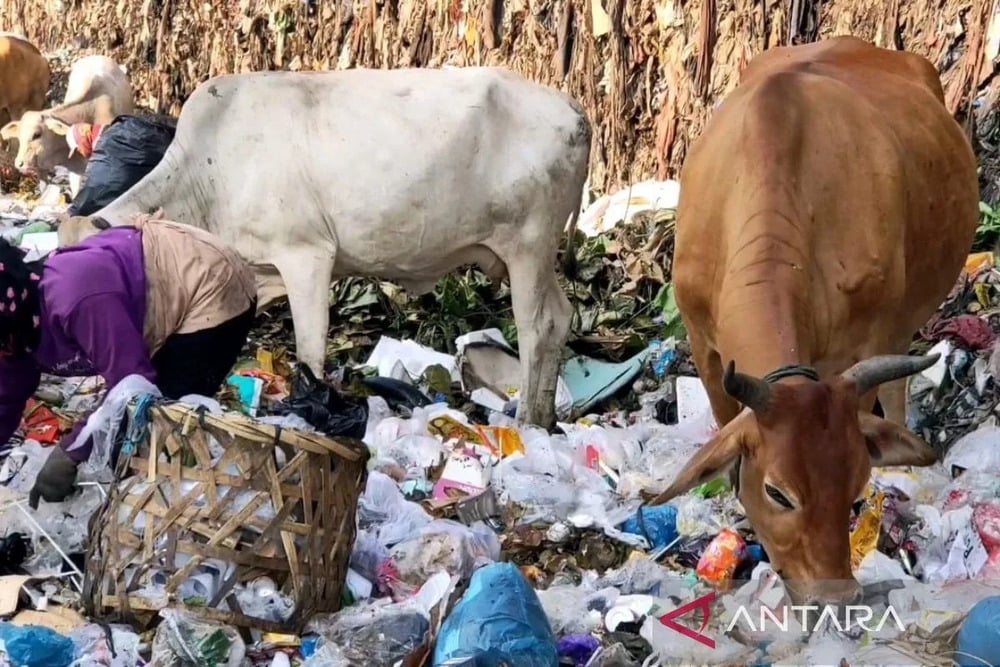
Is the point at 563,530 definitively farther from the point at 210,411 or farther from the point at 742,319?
the point at 210,411

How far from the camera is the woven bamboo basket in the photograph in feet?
10.7

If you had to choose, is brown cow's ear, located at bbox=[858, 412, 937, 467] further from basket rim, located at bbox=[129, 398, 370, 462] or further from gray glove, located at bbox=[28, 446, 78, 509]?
gray glove, located at bbox=[28, 446, 78, 509]

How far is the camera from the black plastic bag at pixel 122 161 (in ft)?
22.1

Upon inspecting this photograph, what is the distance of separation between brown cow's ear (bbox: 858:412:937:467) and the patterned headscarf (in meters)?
2.30

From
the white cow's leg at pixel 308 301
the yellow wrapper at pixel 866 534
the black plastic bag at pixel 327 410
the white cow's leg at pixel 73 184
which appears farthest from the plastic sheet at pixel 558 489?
the white cow's leg at pixel 73 184

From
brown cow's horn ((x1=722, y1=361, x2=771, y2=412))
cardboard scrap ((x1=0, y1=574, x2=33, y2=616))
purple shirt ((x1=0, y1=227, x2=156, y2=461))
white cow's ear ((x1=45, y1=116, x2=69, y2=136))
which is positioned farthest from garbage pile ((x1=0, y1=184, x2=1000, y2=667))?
white cow's ear ((x1=45, y1=116, x2=69, y2=136))

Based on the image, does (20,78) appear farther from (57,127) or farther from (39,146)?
(57,127)

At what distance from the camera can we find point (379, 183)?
20.4 ft

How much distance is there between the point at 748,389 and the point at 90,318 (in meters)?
1.87

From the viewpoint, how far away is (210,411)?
336cm

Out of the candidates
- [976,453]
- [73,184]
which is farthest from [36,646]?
[73,184]

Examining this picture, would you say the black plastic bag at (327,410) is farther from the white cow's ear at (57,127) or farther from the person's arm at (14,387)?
the white cow's ear at (57,127)

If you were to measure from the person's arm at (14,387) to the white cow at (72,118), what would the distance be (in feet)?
20.8

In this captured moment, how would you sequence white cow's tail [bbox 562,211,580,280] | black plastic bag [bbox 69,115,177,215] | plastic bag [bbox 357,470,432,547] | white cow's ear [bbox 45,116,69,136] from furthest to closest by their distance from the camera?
white cow's ear [bbox 45,116,69,136], white cow's tail [bbox 562,211,580,280], black plastic bag [bbox 69,115,177,215], plastic bag [bbox 357,470,432,547]
